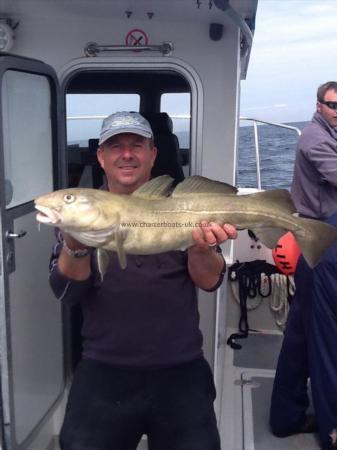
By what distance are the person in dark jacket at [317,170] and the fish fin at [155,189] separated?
2.18m

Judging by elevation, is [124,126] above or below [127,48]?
below

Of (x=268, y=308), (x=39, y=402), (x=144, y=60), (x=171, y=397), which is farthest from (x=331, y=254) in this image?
(x=268, y=308)

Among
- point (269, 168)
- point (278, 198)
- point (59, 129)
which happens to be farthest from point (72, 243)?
point (269, 168)

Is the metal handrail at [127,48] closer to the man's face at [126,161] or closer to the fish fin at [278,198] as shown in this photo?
the man's face at [126,161]

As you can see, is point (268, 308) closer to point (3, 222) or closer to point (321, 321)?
point (321, 321)

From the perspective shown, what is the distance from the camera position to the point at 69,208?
2000 millimetres

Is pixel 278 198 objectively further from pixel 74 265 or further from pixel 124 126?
pixel 74 265

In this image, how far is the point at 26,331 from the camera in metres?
3.14

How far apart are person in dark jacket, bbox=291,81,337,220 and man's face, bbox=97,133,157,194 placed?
1.96m

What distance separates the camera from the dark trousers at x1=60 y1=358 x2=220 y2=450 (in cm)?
258

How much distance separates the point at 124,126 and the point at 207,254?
2.38 ft

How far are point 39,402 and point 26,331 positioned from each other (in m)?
0.54

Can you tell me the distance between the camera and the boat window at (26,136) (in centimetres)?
287

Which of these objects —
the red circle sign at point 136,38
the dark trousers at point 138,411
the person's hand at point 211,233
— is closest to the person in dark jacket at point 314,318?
the dark trousers at point 138,411
